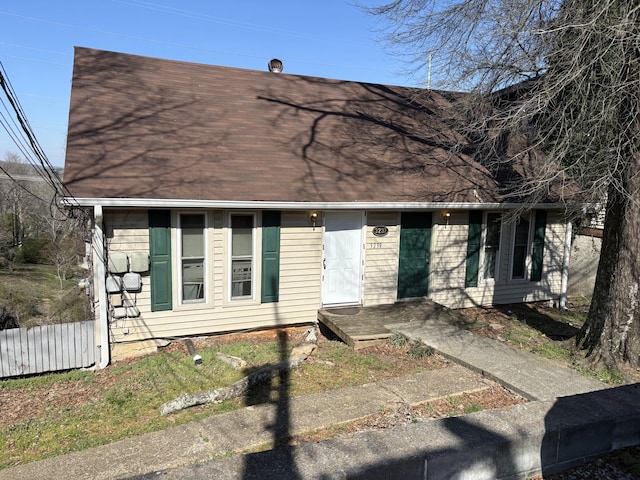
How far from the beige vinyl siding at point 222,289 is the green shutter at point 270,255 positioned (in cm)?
10

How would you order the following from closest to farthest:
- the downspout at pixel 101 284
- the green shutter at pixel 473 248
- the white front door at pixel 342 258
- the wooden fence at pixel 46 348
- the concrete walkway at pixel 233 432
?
the concrete walkway at pixel 233 432
the downspout at pixel 101 284
the wooden fence at pixel 46 348
the white front door at pixel 342 258
the green shutter at pixel 473 248

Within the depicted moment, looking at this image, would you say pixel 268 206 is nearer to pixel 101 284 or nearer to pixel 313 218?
pixel 313 218

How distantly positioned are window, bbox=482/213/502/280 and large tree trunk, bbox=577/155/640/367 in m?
3.70

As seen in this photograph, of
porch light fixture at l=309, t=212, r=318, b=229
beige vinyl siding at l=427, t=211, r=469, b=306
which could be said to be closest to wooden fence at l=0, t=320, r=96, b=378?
porch light fixture at l=309, t=212, r=318, b=229

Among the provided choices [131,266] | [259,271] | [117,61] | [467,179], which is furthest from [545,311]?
[117,61]

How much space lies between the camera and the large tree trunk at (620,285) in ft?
20.6

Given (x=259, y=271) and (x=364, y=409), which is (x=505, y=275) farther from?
(x=364, y=409)

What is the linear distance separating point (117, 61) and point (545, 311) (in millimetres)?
11564

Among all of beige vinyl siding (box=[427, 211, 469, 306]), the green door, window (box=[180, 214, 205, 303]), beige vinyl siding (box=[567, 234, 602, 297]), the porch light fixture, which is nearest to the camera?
window (box=[180, 214, 205, 303])

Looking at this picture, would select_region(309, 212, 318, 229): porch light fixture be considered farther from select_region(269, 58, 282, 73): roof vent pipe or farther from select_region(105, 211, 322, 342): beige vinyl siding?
select_region(269, 58, 282, 73): roof vent pipe

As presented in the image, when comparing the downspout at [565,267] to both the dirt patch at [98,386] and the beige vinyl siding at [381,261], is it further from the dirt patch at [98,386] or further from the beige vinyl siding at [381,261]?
the dirt patch at [98,386]

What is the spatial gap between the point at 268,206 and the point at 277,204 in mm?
163

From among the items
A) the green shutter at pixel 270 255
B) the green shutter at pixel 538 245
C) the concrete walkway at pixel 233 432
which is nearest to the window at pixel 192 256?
the green shutter at pixel 270 255

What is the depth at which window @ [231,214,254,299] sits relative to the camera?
27.5 ft
